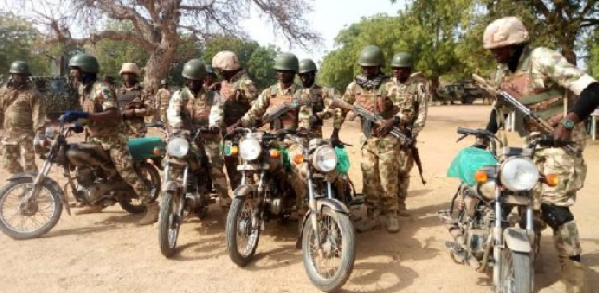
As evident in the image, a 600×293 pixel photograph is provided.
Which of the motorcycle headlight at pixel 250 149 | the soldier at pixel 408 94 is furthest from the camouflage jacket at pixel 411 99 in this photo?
the motorcycle headlight at pixel 250 149

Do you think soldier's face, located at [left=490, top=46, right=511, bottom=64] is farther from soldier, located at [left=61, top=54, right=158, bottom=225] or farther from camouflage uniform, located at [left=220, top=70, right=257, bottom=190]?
soldier, located at [left=61, top=54, right=158, bottom=225]

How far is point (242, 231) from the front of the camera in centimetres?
419

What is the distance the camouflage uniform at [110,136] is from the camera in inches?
206

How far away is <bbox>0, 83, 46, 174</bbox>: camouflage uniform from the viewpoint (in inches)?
261

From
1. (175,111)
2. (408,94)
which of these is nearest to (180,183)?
(175,111)

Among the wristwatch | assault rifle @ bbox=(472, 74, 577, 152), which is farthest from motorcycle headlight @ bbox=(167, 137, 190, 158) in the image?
the wristwatch

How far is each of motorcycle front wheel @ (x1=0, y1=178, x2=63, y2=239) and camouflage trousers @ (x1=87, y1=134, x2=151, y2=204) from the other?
26.0 inches

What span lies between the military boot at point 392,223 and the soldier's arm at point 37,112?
477 centimetres

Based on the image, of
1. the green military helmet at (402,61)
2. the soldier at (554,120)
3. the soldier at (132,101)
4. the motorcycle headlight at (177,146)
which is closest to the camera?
the soldier at (554,120)

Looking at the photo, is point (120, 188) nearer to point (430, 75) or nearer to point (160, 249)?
point (160, 249)

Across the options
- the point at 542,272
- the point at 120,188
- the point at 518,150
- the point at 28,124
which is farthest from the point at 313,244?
the point at 28,124

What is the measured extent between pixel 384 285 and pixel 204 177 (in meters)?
2.39

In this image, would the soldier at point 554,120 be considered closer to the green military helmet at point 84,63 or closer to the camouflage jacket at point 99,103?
the camouflage jacket at point 99,103

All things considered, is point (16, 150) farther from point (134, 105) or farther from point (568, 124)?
point (568, 124)
